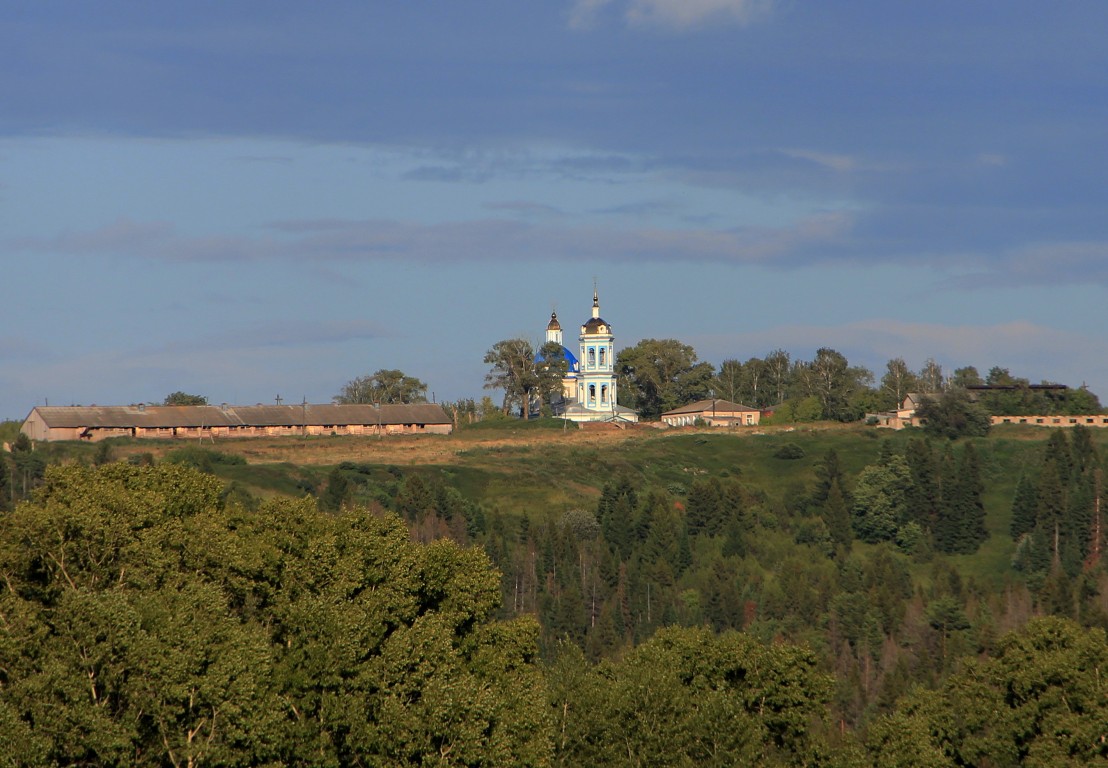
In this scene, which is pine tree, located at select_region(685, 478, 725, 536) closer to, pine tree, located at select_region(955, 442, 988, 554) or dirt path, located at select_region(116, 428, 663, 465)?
pine tree, located at select_region(955, 442, 988, 554)

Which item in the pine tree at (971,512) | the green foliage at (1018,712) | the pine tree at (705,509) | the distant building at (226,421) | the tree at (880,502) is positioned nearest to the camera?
the green foliage at (1018,712)

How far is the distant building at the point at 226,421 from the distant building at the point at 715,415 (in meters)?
28.7

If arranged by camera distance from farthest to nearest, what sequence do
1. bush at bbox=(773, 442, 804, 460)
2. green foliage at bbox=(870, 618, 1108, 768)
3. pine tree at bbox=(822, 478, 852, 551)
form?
bush at bbox=(773, 442, 804, 460) → pine tree at bbox=(822, 478, 852, 551) → green foliage at bbox=(870, 618, 1108, 768)

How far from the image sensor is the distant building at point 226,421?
149500 millimetres

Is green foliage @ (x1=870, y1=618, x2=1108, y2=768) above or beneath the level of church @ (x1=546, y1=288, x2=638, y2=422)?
beneath

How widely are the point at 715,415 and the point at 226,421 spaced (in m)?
53.8

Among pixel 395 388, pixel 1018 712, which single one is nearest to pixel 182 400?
pixel 395 388

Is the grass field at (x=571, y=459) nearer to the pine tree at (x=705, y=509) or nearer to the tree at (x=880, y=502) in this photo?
the tree at (x=880, y=502)

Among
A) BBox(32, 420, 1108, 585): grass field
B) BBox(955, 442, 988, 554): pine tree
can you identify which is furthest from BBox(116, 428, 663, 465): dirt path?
BBox(955, 442, 988, 554): pine tree

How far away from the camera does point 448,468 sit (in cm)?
14700

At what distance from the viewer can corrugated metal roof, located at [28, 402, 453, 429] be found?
151m

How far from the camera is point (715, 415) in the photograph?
184m

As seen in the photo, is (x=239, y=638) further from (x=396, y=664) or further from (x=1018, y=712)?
(x=1018, y=712)

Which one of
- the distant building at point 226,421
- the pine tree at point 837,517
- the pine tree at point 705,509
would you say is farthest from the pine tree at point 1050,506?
the distant building at point 226,421
